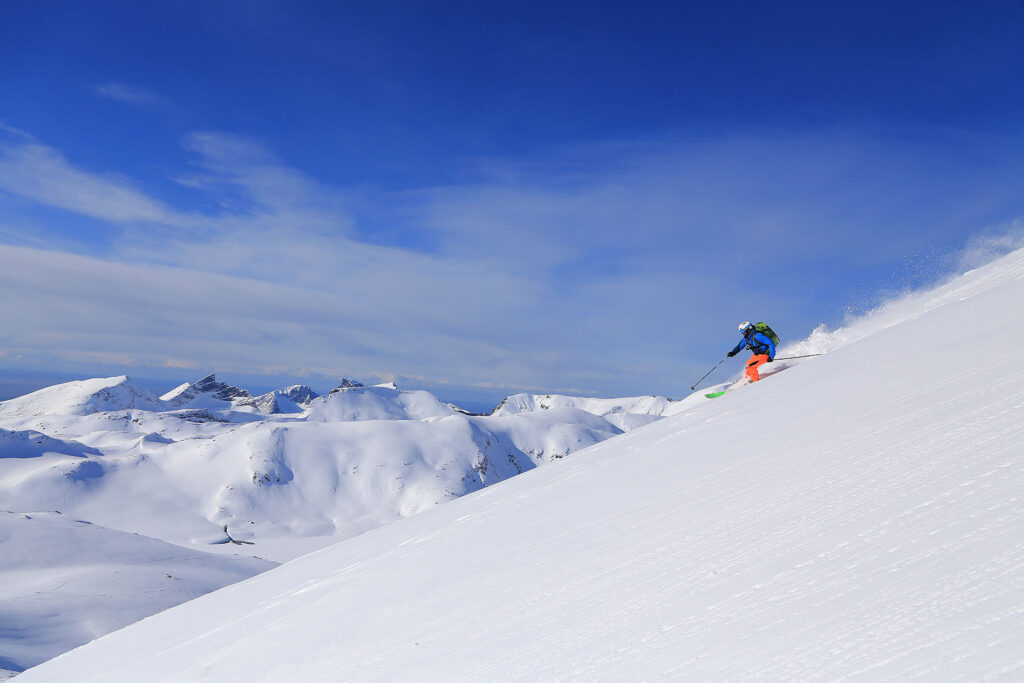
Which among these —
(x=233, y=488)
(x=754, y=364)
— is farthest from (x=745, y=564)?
(x=233, y=488)

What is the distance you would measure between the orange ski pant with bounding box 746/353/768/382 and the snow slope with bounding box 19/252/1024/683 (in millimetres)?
5323

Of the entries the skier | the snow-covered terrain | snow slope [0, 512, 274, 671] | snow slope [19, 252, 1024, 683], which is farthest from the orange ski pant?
the snow-covered terrain

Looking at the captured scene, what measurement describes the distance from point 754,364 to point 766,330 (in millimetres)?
796

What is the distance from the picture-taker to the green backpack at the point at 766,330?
1377 cm

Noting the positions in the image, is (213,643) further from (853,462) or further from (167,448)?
(167,448)

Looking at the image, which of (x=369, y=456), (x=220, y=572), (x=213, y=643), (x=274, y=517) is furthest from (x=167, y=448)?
(x=213, y=643)

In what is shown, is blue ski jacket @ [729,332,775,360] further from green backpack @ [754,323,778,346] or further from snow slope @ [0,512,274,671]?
snow slope @ [0,512,274,671]

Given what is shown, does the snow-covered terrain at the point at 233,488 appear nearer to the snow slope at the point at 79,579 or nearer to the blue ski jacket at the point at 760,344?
the snow slope at the point at 79,579

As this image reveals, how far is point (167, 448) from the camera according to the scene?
15388cm

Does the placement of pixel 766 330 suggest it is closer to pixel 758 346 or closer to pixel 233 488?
pixel 758 346

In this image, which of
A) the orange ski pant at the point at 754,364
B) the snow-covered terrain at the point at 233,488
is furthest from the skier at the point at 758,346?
the snow-covered terrain at the point at 233,488

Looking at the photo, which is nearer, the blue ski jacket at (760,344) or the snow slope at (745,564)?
the snow slope at (745,564)

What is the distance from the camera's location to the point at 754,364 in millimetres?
13812

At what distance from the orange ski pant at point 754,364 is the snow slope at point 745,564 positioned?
532 centimetres
